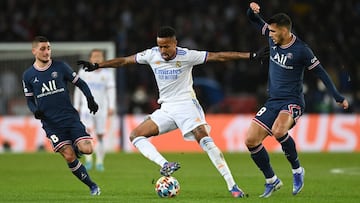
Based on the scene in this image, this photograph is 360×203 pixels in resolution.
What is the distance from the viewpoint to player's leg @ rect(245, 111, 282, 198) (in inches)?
502

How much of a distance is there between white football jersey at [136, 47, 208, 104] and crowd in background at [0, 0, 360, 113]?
12837 mm

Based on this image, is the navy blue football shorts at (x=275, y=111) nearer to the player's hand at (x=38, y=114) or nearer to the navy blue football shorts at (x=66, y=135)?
the navy blue football shorts at (x=66, y=135)

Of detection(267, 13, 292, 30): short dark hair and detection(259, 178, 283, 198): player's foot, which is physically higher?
detection(267, 13, 292, 30): short dark hair

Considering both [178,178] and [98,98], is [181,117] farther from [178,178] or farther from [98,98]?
[98,98]

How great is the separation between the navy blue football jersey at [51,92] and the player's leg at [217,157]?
183 centimetres

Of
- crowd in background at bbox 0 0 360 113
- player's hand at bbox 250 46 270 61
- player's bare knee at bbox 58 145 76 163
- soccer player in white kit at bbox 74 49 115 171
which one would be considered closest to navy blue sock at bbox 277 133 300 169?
player's hand at bbox 250 46 270 61

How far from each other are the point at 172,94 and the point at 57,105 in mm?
1629

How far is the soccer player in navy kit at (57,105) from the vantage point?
1302cm

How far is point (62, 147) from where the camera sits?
42.7 ft

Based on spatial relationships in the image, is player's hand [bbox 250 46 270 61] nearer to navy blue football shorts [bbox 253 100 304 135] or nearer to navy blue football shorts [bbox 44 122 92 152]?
navy blue football shorts [bbox 253 100 304 135]

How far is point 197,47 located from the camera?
27.9 metres

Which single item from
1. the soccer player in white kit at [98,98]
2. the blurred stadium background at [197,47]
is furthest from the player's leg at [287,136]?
the blurred stadium background at [197,47]

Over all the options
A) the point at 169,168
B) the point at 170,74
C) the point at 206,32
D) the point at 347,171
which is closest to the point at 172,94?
the point at 170,74

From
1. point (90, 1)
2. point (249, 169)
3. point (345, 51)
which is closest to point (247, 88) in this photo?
point (345, 51)
